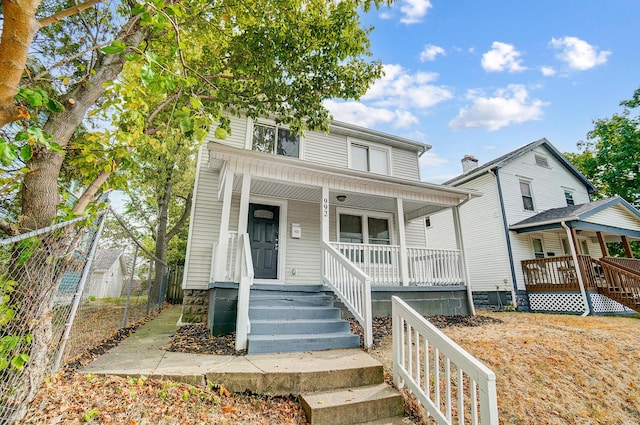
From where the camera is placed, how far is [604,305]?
10.0m

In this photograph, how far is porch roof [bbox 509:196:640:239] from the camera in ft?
35.8

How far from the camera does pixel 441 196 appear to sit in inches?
317

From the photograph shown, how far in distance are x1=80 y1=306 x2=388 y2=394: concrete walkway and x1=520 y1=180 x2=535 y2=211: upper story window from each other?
12833 mm

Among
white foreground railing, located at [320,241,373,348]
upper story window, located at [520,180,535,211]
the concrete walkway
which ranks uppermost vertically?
upper story window, located at [520,180,535,211]

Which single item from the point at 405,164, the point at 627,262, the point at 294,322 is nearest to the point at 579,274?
the point at 627,262

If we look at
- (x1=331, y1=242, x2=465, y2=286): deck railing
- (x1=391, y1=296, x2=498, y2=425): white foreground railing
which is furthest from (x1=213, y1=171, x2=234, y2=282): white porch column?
(x1=391, y1=296, x2=498, y2=425): white foreground railing

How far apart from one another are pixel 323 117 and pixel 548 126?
16272mm

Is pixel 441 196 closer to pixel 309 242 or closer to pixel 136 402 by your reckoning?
pixel 309 242

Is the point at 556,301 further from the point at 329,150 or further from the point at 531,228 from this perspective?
the point at 329,150

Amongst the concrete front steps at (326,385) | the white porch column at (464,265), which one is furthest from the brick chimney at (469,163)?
the concrete front steps at (326,385)

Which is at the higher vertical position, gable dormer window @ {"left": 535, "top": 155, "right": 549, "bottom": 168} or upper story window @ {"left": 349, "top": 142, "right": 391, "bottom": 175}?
gable dormer window @ {"left": 535, "top": 155, "right": 549, "bottom": 168}

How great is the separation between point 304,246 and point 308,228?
547 millimetres

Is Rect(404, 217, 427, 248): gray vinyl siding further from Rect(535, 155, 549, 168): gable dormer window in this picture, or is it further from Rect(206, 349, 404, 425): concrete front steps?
Rect(535, 155, 549, 168): gable dormer window

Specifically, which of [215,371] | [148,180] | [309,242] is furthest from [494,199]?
[148,180]
